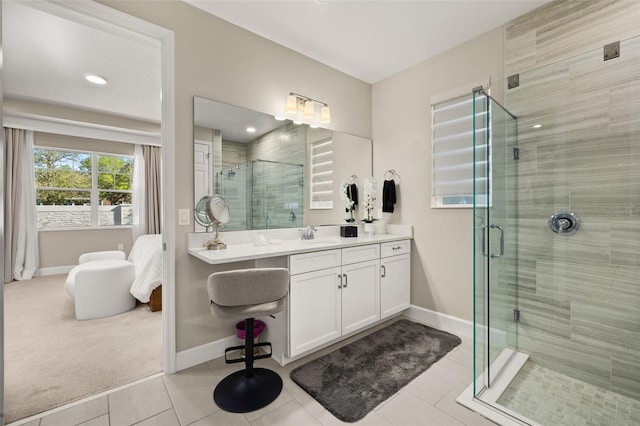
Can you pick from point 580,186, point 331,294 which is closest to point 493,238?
point 580,186

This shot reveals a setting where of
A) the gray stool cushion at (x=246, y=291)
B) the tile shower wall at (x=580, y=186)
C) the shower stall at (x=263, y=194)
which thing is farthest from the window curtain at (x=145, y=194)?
the tile shower wall at (x=580, y=186)

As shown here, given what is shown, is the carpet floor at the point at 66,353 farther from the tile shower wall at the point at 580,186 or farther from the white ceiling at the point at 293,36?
the tile shower wall at the point at 580,186

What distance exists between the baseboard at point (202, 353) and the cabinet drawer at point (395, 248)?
5.13ft

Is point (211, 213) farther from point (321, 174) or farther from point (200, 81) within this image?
point (321, 174)

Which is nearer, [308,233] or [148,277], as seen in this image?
[308,233]

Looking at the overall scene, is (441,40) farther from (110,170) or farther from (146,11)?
(110,170)

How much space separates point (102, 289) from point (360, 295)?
2.88 m

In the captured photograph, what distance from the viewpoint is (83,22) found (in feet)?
6.12

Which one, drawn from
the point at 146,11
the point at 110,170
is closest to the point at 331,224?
the point at 146,11

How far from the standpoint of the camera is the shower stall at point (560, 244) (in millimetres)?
1822

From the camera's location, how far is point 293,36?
2.62 metres

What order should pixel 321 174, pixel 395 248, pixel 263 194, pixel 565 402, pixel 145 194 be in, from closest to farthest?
pixel 565 402
pixel 263 194
pixel 395 248
pixel 321 174
pixel 145 194

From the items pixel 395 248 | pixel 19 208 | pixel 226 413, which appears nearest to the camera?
pixel 226 413

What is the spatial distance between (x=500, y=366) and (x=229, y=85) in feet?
9.90
